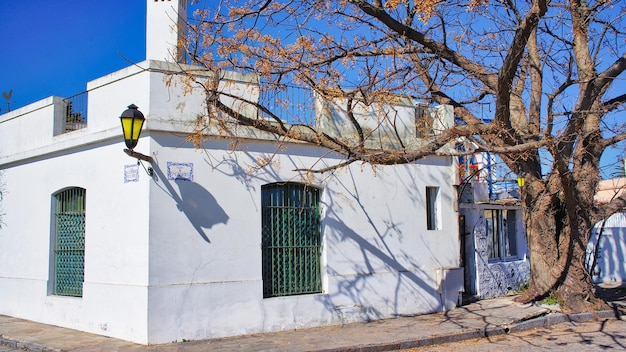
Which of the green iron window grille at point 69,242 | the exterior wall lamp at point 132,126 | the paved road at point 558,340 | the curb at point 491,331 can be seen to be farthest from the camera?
the green iron window grille at point 69,242

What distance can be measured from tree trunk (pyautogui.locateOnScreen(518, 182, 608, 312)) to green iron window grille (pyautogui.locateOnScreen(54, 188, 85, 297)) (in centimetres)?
884

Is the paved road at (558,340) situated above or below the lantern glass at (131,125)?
below

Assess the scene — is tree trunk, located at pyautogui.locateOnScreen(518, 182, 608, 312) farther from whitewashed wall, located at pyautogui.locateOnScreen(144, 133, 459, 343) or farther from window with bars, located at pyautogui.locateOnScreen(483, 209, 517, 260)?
window with bars, located at pyautogui.locateOnScreen(483, 209, 517, 260)

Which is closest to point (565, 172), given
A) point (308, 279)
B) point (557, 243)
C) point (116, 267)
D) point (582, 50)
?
point (557, 243)

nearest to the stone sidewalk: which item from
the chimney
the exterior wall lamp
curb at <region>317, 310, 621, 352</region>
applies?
curb at <region>317, 310, 621, 352</region>

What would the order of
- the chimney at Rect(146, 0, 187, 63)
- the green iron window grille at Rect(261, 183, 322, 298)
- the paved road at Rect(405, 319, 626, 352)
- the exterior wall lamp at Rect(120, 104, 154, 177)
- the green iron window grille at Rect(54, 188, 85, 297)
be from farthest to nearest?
1. the green iron window grille at Rect(54, 188, 85, 297)
2. the chimney at Rect(146, 0, 187, 63)
3. the green iron window grille at Rect(261, 183, 322, 298)
4. the paved road at Rect(405, 319, 626, 352)
5. the exterior wall lamp at Rect(120, 104, 154, 177)

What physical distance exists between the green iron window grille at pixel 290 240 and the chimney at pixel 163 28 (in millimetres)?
3008

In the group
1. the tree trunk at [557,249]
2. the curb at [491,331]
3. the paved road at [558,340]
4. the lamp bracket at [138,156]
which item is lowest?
the paved road at [558,340]

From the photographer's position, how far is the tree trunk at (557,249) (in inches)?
470

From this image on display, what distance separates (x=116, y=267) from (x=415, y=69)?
7.04 meters

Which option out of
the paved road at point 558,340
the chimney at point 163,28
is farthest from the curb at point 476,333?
the chimney at point 163,28

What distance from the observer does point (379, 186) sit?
11711 mm

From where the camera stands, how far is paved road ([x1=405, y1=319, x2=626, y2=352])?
9.12 meters

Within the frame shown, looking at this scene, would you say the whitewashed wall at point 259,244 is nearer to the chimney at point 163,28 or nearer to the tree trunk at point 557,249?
the tree trunk at point 557,249
